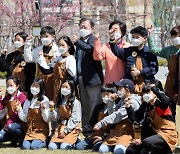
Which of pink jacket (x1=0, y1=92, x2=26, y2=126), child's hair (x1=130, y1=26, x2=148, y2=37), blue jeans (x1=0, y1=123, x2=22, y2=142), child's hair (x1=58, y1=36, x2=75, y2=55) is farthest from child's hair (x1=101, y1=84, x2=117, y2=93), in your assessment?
blue jeans (x1=0, y1=123, x2=22, y2=142)

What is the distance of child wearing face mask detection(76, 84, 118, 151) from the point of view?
621 cm

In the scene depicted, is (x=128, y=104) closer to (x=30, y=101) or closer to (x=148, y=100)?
(x=148, y=100)

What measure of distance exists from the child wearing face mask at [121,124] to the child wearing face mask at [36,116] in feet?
2.65

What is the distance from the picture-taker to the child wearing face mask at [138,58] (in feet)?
20.6

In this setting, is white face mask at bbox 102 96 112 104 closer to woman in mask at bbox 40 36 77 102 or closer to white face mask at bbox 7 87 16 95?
woman in mask at bbox 40 36 77 102

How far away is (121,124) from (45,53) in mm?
1548

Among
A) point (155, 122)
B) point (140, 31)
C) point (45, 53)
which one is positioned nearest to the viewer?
point (155, 122)

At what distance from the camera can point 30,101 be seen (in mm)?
6781

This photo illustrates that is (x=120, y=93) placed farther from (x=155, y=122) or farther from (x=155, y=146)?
(x=155, y=146)

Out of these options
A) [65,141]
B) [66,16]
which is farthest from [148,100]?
[66,16]

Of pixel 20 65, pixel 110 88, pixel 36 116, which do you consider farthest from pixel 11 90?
pixel 110 88

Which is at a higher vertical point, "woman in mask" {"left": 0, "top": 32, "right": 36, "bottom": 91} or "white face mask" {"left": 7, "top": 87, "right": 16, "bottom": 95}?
"woman in mask" {"left": 0, "top": 32, "right": 36, "bottom": 91}

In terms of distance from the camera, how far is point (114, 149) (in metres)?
6.04

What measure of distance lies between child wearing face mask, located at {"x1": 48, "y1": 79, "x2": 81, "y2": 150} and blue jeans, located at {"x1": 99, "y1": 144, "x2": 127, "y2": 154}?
519 millimetres
